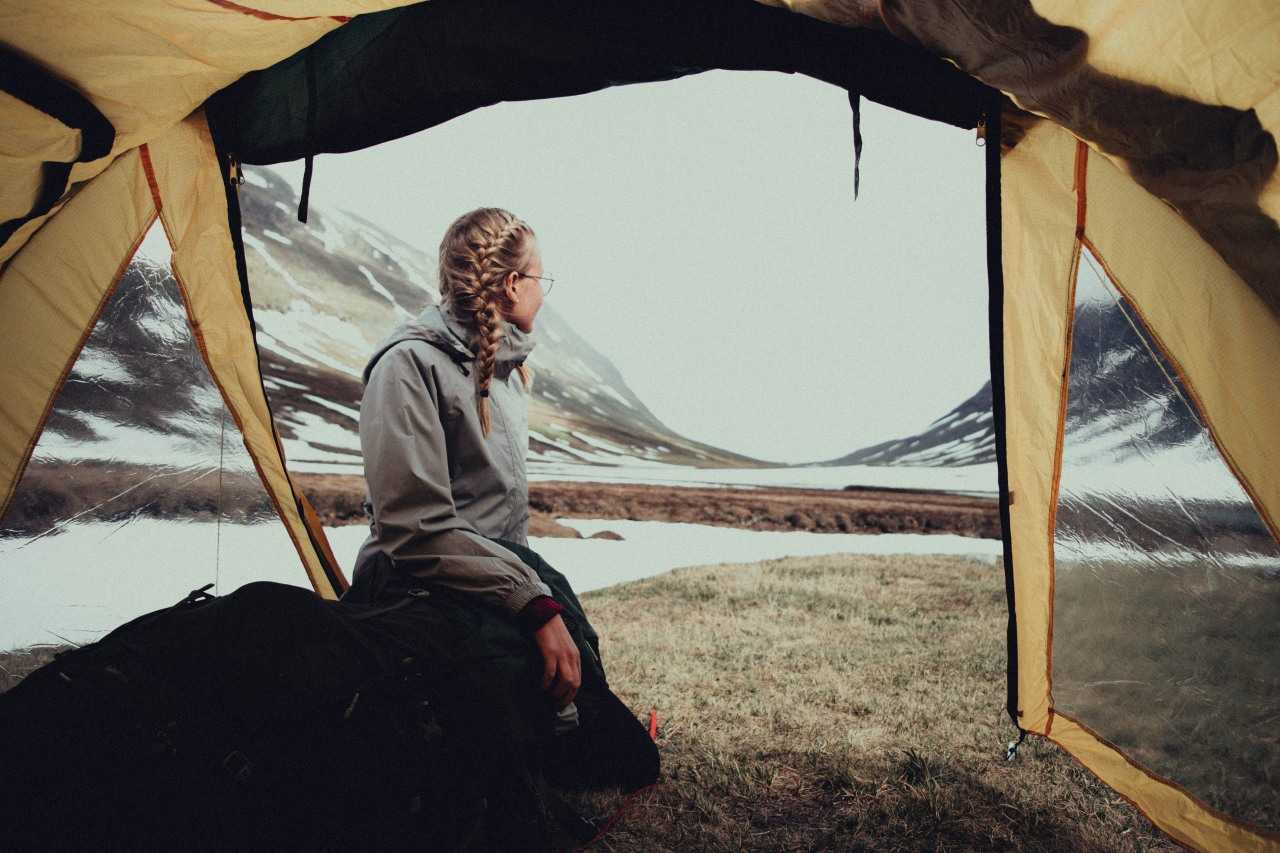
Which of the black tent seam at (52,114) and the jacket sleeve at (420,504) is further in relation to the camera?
the jacket sleeve at (420,504)

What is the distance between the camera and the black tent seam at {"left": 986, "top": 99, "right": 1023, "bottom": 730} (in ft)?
5.13

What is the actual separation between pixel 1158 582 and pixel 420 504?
4.40 ft

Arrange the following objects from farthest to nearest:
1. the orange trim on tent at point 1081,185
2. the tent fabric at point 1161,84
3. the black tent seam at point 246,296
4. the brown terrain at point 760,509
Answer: the brown terrain at point 760,509 → the black tent seam at point 246,296 → the orange trim on tent at point 1081,185 → the tent fabric at point 1161,84

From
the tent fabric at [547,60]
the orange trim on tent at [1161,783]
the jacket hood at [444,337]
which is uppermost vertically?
the tent fabric at [547,60]

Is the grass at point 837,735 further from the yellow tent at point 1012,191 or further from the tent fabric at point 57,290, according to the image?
the tent fabric at point 57,290

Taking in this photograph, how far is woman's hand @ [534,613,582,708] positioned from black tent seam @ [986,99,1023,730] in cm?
100

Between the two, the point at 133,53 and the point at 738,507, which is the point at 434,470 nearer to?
the point at 133,53

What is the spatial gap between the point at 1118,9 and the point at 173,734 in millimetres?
1402

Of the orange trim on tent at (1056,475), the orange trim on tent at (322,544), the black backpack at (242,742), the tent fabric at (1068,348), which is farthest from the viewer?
the orange trim on tent at (322,544)

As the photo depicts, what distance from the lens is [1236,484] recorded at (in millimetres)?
1322

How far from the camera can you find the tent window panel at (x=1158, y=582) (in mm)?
1306

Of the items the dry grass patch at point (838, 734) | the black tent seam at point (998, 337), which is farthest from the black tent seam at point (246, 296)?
the black tent seam at point (998, 337)

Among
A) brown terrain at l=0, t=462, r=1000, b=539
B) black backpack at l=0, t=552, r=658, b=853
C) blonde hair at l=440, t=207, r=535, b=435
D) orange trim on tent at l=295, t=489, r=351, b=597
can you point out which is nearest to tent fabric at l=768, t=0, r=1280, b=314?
blonde hair at l=440, t=207, r=535, b=435

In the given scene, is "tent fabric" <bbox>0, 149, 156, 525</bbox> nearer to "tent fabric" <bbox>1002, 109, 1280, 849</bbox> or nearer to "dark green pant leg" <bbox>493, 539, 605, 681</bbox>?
"dark green pant leg" <bbox>493, 539, 605, 681</bbox>
